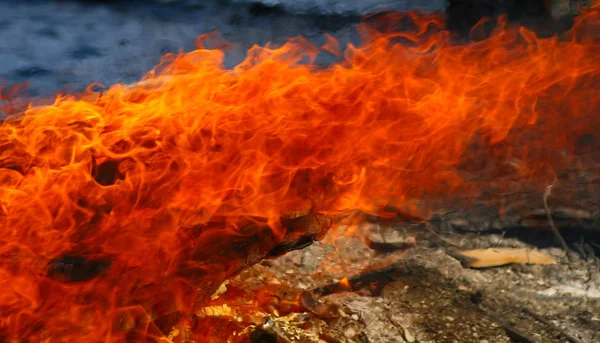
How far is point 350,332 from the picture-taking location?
8.41 ft

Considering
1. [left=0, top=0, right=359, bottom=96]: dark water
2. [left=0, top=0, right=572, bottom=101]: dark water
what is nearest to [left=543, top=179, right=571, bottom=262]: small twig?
[left=0, top=0, right=572, bottom=101]: dark water

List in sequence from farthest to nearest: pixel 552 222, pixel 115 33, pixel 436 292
Answer: pixel 115 33 → pixel 552 222 → pixel 436 292

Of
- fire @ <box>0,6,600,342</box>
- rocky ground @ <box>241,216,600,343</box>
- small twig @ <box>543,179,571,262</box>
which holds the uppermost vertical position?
fire @ <box>0,6,600,342</box>

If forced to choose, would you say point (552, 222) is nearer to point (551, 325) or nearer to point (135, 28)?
point (551, 325)

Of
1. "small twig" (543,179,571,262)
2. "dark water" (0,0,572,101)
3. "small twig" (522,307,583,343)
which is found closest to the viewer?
"small twig" (522,307,583,343)

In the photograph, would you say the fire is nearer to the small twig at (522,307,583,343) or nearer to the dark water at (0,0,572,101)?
the dark water at (0,0,572,101)

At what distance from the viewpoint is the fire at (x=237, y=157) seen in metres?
2.20

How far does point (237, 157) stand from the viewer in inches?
109

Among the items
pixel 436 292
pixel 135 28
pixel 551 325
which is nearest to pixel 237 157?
pixel 436 292

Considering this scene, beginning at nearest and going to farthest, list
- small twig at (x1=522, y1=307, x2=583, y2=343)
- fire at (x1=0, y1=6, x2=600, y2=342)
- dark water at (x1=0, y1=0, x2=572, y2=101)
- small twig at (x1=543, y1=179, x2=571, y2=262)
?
fire at (x1=0, y1=6, x2=600, y2=342)
small twig at (x1=522, y1=307, x2=583, y2=343)
small twig at (x1=543, y1=179, x2=571, y2=262)
dark water at (x1=0, y1=0, x2=572, y2=101)

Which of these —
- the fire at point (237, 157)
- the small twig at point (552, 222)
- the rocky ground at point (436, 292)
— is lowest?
the rocky ground at point (436, 292)

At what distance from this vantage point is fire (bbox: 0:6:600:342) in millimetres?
2201

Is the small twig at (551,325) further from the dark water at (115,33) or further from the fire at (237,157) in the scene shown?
the dark water at (115,33)

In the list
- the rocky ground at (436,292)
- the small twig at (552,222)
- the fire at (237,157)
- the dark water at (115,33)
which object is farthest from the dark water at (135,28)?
the rocky ground at (436,292)
